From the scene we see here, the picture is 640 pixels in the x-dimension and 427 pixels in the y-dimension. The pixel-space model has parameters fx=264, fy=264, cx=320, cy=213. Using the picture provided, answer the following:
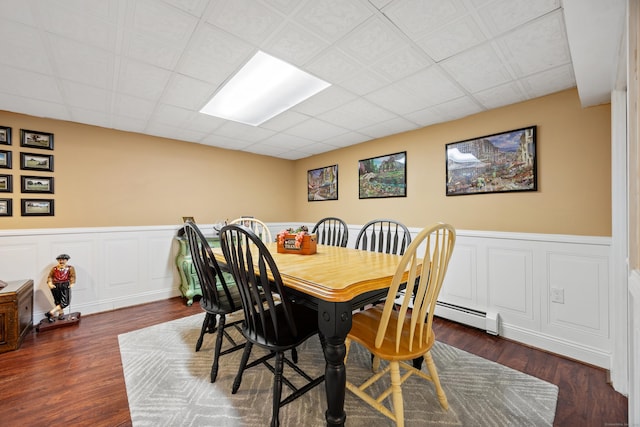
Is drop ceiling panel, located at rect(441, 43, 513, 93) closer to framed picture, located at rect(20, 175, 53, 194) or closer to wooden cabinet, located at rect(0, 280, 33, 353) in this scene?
wooden cabinet, located at rect(0, 280, 33, 353)

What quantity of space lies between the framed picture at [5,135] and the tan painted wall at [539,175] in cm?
417

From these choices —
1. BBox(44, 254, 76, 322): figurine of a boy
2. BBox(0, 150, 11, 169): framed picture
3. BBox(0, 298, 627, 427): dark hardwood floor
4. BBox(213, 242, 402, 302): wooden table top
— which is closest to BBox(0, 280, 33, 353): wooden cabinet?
BBox(0, 298, 627, 427): dark hardwood floor

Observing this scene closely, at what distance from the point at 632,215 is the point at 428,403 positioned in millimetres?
1389

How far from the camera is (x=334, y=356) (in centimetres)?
123

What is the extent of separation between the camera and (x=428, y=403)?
62.6 inches

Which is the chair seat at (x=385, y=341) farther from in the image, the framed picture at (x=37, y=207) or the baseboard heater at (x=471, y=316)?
the framed picture at (x=37, y=207)

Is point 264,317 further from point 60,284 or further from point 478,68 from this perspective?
point 60,284

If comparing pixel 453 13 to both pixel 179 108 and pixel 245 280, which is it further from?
pixel 179 108

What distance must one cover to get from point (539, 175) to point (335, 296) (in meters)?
2.37

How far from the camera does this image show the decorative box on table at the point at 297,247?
2.17 m

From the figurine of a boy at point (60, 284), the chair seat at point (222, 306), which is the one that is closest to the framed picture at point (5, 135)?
the figurine of a boy at point (60, 284)

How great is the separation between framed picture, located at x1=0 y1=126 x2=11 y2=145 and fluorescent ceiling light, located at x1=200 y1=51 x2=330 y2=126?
1.99 m

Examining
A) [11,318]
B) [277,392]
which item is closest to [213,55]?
[277,392]

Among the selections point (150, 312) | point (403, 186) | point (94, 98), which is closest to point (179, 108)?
point (94, 98)
